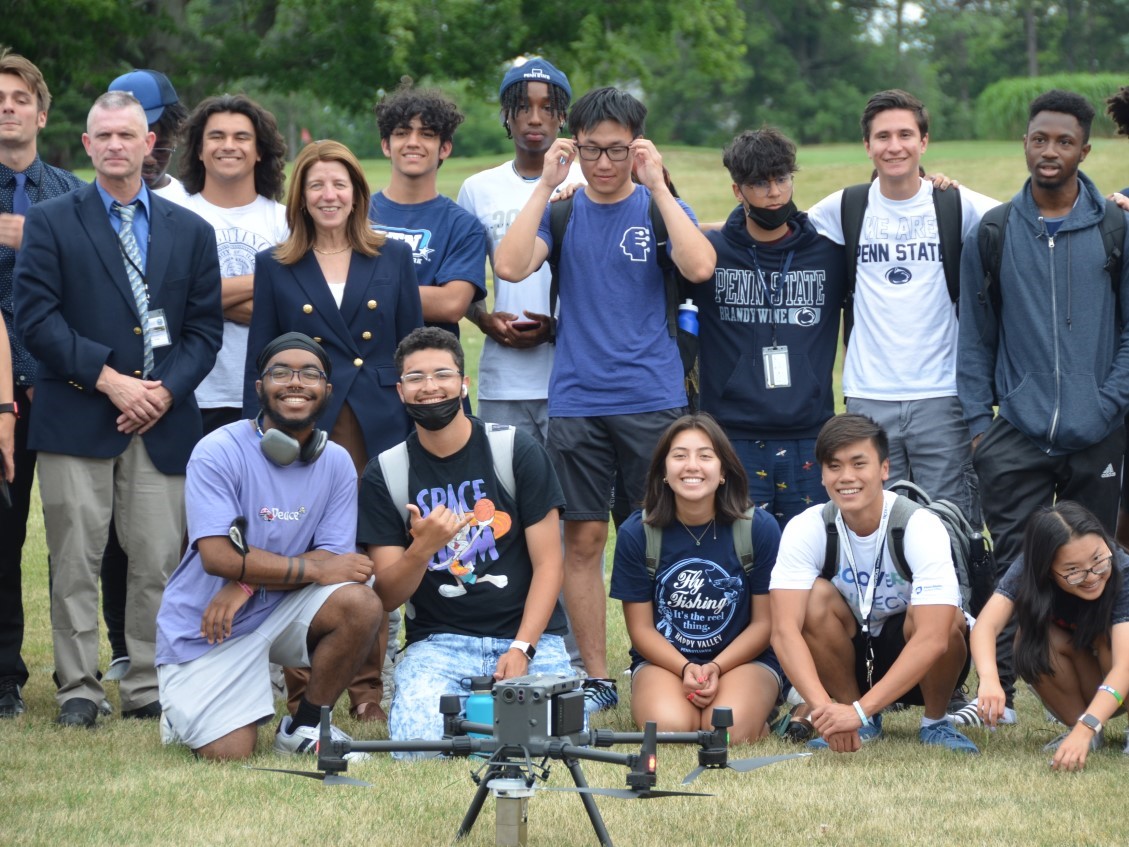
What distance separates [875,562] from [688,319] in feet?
4.53

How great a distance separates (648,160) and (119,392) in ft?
7.79

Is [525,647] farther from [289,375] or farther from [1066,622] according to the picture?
[1066,622]

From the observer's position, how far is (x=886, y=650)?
5953 mm

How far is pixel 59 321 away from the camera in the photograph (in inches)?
236

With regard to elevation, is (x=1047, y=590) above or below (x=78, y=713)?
above

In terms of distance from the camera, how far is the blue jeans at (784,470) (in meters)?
6.64

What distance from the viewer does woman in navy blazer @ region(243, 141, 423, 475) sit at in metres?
6.28

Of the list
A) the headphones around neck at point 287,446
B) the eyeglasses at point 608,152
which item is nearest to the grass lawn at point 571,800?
the headphones around neck at point 287,446

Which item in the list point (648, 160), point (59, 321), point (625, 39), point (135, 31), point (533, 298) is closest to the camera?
point (59, 321)

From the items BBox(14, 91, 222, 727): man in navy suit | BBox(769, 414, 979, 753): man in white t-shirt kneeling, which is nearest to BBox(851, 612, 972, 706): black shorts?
BBox(769, 414, 979, 753): man in white t-shirt kneeling

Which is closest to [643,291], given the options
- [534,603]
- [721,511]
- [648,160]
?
[648,160]

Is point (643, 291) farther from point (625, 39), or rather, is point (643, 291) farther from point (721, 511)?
point (625, 39)

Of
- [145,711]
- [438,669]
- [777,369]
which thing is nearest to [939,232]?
[777,369]

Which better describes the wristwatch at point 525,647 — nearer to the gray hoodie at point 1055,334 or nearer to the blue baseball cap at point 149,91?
the gray hoodie at point 1055,334
